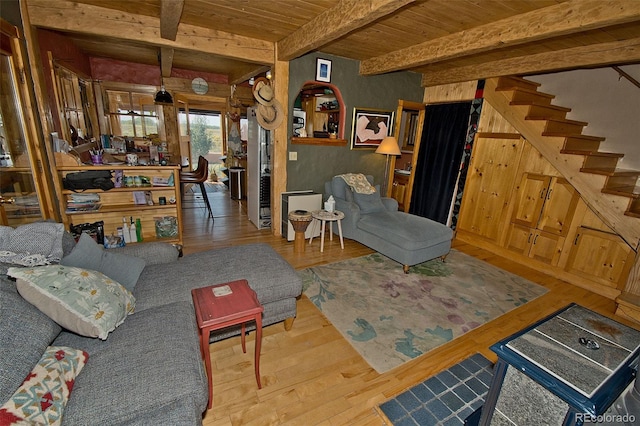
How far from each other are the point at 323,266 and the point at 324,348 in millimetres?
1309

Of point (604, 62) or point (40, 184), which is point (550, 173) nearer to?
point (604, 62)

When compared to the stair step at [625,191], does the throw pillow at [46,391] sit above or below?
A: below

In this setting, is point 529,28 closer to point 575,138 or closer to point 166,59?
point 575,138

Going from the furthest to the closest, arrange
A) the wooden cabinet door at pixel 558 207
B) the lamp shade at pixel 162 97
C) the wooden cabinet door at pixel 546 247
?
1. the lamp shade at pixel 162 97
2. the wooden cabinet door at pixel 546 247
3. the wooden cabinet door at pixel 558 207

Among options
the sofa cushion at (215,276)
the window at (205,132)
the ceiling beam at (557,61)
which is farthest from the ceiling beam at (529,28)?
the window at (205,132)

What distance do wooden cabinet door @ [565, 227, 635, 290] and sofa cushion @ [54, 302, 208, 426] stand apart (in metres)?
4.07

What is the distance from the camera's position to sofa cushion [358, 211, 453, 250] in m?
3.20

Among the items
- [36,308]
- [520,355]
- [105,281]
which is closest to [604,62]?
[520,355]

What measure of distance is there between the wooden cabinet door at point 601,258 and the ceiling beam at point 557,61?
178 cm

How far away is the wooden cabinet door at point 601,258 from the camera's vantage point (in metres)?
2.95

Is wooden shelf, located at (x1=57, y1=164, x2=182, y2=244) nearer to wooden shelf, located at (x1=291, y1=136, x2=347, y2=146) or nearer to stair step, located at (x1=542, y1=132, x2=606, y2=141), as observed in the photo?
wooden shelf, located at (x1=291, y1=136, x2=347, y2=146)

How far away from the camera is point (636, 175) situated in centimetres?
317

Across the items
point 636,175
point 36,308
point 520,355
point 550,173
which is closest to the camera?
point 520,355

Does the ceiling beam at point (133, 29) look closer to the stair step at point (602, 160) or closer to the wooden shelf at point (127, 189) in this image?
the wooden shelf at point (127, 189)
